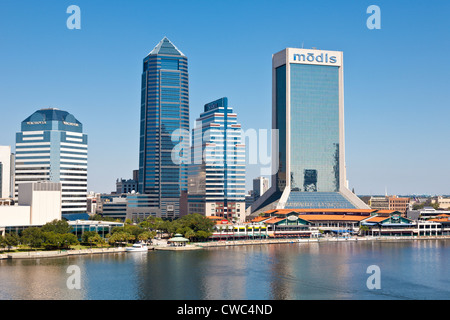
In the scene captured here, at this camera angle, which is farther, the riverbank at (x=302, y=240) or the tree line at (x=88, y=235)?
the riverbank at (x=302, y=240)

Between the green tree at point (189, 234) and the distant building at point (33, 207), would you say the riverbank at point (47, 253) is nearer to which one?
the distant building at point (33, 207)

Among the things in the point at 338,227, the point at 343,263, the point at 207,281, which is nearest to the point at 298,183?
the point at 338,227

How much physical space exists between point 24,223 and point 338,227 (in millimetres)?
95083

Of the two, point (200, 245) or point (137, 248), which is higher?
point (137, 248)

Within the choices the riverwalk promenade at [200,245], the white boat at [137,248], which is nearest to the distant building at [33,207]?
the riverwalk promenade at [200,245]

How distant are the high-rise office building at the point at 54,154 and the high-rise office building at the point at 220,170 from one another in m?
40.0

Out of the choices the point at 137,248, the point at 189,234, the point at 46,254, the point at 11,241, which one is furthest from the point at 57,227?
the point at 189,234

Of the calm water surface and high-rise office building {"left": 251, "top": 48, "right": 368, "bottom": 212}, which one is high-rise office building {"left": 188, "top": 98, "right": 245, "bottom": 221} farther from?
the calm water surface

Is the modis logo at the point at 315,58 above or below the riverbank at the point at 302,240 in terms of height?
above

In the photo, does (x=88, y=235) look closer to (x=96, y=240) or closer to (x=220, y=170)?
(x=96, y=240)

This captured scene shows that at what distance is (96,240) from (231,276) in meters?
46.5

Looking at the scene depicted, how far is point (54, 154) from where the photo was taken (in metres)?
173

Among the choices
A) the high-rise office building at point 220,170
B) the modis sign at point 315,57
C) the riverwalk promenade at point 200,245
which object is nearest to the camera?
the riverwalk promenade at point 200,245

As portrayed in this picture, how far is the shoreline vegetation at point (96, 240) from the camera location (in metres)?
106
